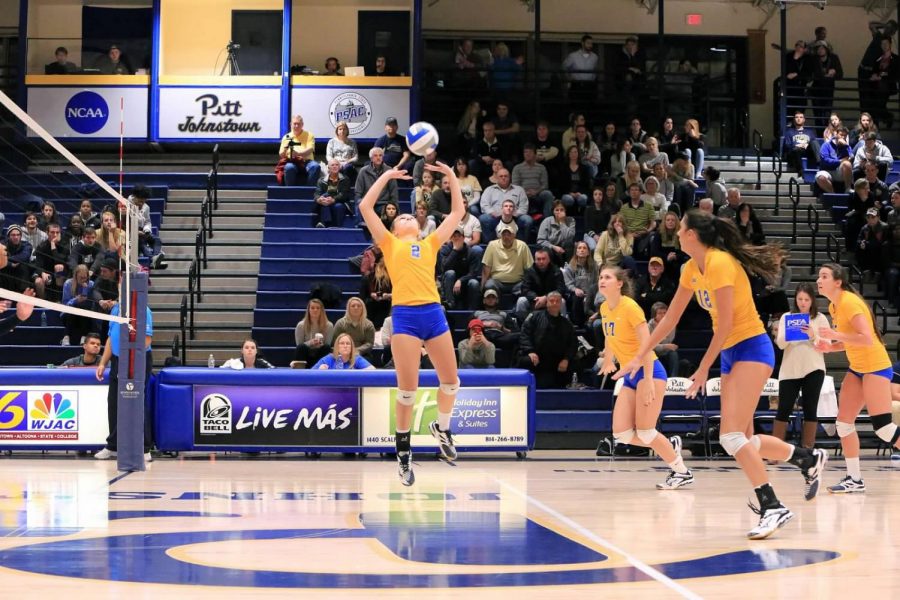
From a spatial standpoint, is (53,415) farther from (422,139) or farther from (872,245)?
(872,245)

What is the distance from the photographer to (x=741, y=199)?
2122 cm

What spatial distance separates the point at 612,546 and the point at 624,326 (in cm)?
390

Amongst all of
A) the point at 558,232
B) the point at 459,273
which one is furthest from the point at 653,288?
the point at 459,273

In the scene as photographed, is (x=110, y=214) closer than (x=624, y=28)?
Yes

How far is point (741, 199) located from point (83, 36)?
12.2m

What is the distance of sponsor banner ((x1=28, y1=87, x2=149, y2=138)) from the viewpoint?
2223 cm

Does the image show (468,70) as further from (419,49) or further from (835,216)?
(835,216)

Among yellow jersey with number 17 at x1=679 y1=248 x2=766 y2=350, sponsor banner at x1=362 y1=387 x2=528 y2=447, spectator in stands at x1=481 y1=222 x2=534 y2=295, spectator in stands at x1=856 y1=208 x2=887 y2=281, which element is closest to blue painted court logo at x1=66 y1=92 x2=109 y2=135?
spectator in stands at x1=481 y1=222 x2=534 y2=295

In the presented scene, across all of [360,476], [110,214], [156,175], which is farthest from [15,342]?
[360,476]

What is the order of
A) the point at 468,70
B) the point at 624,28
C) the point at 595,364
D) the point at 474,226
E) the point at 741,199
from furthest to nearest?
the point at 624,28
the point at 468,70
the point at 741,199
the point at 474,226
the point at 595,364

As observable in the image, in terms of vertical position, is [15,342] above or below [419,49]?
below

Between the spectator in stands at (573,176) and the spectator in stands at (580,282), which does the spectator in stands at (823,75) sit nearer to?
the spectator in stands at (573,176)

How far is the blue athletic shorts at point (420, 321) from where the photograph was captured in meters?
9.47

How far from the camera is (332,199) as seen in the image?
65.8 feet
